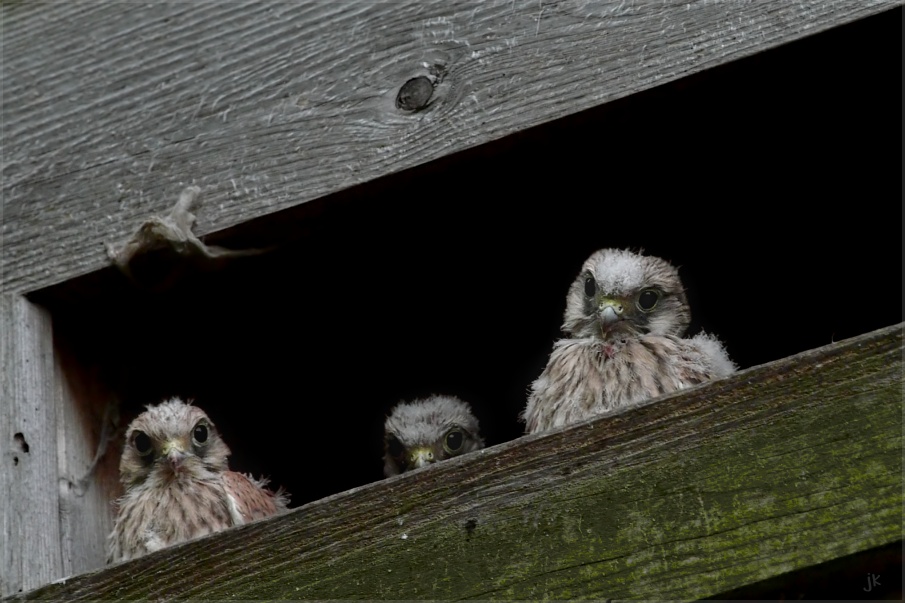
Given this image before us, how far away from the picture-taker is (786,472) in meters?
2.10

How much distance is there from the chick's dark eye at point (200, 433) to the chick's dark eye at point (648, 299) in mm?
1489

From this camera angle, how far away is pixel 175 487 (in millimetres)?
3729

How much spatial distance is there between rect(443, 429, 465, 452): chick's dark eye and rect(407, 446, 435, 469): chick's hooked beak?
154mm

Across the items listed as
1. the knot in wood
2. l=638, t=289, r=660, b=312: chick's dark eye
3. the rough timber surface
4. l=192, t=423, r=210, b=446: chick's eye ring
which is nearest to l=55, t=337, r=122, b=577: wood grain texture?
l=192, t=423, r=210, b=446: chick's eye ring

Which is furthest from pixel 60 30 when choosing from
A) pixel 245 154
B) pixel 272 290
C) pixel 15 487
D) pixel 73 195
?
pixel 15 487

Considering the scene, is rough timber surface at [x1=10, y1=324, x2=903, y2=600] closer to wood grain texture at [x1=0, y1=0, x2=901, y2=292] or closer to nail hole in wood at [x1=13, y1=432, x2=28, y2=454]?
nail hole in wood at [x1=13, y1=432, x2=28, y2=454]

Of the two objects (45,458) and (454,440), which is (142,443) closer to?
(45,458)

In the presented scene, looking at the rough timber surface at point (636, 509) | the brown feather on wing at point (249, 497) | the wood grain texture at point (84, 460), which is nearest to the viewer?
the rough timber surface at point (636, 509)

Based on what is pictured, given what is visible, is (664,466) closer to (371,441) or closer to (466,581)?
(466,581)

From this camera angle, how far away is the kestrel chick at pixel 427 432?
4340 millimetres

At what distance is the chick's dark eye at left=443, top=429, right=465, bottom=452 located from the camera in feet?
14.7

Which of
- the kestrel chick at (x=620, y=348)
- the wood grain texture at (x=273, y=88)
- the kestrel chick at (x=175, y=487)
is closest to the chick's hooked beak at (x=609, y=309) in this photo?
the kestrel chick at (x=620, y=348)

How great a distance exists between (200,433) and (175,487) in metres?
0.30

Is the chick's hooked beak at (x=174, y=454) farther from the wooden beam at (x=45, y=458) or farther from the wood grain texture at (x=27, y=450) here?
the wood grain texture at (x=27, y=450)
